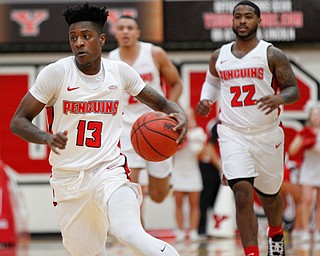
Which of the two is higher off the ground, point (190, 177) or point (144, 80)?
point (144, 80)

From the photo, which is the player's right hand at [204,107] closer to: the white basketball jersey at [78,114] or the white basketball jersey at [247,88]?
the white basketball jersey at [247,88]

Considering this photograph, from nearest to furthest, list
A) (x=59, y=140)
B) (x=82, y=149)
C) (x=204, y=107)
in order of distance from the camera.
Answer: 1. (x=59, y=140)
2. (x=82, y=149)
3. (x=204, y=107)

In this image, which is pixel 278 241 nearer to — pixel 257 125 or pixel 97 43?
pixel 257 125

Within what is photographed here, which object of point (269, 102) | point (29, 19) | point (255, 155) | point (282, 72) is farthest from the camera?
point (29, 19)

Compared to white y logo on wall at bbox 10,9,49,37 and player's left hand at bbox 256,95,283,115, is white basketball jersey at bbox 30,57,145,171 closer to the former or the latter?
player's left hand at bbox 256,95,283,115

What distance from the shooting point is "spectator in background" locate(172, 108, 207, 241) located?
13430mm

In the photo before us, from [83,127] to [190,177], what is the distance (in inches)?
294

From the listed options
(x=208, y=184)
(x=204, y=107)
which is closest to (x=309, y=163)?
(x=208, y=184)

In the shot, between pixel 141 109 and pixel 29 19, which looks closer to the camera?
pixel 141 109

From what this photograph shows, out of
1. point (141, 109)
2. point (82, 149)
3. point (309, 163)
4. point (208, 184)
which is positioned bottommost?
point (208, 184)

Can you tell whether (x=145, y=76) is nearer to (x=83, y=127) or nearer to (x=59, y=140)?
(x=83, y=127)

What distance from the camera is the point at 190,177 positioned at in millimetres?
13562

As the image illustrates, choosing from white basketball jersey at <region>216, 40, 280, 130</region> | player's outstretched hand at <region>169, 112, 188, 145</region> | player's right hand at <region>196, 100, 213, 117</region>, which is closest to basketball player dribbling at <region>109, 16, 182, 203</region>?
player's right hand at <region>196, 100, 213, 117</region>

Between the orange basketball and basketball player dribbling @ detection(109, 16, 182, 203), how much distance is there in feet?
8.73
